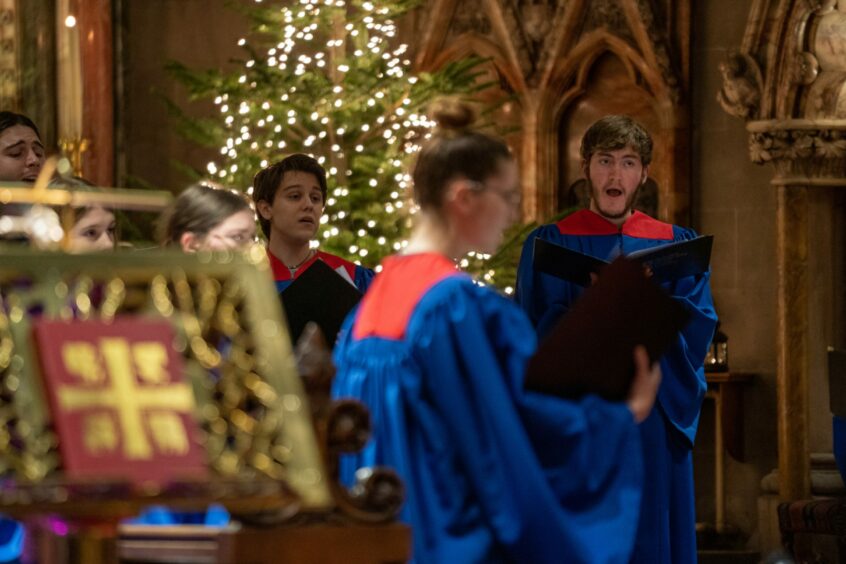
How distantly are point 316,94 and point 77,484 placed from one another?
651 centimetres

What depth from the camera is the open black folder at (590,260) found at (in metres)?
4.86

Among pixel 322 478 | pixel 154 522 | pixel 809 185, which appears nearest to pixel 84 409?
pixel 322 478

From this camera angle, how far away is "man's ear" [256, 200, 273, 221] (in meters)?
5.27

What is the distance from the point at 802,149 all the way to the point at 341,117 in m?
2.23

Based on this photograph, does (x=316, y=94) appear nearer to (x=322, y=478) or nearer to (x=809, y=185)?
(x=809, y=185)

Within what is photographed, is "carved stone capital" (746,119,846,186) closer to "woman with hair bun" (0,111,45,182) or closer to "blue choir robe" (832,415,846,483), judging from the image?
"blue choir robe" (832,415,846,483)

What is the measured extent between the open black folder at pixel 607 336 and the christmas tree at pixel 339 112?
482cm

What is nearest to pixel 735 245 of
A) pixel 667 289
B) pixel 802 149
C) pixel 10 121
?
pixel 802 149

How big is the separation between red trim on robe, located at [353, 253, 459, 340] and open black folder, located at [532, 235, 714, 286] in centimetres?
144

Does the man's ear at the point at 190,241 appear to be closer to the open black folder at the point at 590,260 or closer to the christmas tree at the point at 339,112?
the open black folder at the point at 590,260

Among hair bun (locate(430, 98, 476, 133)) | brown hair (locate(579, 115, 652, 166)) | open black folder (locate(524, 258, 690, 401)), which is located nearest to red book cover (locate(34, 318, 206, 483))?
open black folder (locate(524, 258, 690, 401))

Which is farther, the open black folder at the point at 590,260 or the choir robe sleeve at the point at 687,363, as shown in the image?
the choir robe sleeve at the point at 687,363

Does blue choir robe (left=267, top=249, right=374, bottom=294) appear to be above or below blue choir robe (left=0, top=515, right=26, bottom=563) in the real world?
above

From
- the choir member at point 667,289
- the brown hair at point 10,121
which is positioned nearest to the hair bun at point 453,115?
the choir member at point 667,289
